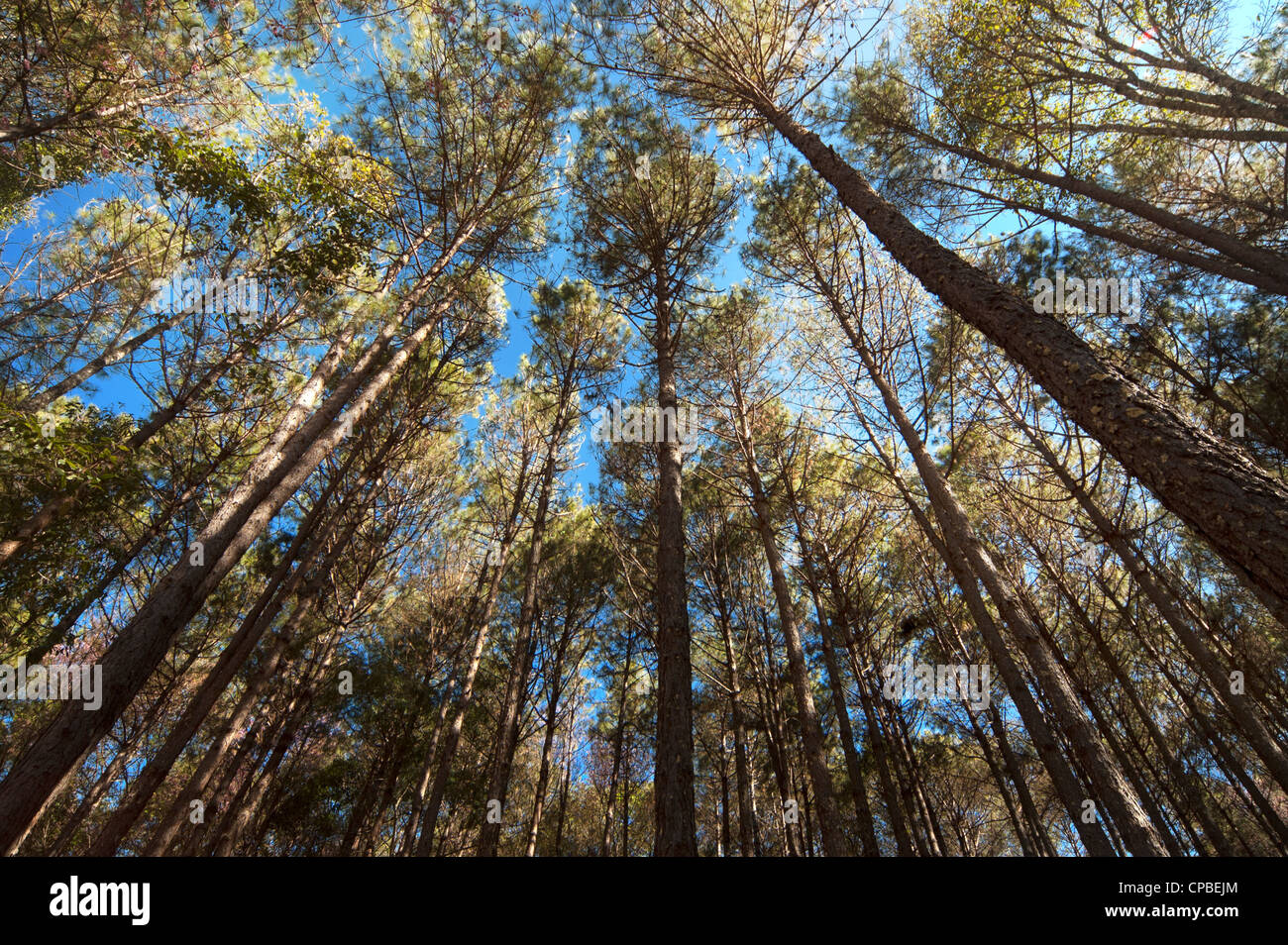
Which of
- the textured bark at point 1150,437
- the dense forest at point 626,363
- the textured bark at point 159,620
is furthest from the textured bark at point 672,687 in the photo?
the textured bark at point 159,620

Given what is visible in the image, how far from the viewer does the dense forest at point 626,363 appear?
18.3ft

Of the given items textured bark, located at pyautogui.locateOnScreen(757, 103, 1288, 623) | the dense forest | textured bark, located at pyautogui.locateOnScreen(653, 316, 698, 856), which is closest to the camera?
textured bark, located at pyautogui.locateOnScreen(757, 103, 1288, 623)

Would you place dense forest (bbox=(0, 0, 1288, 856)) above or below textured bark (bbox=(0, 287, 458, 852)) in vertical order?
above

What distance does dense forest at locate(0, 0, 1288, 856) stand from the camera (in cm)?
559

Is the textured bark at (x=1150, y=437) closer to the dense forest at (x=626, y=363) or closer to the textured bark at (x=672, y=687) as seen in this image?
the dense forest at (x=626, y=363)

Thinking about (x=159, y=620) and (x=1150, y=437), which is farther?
(x=159, y=620)

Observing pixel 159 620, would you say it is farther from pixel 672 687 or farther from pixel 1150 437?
pixel 1150 437

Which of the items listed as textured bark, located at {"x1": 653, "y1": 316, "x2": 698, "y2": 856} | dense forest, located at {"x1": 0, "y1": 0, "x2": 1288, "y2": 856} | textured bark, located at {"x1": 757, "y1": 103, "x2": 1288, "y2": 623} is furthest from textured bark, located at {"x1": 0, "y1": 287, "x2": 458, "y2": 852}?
textured bark, located at {"x1": 757, "y1": 103, "x2": 1288, "y2": 623}

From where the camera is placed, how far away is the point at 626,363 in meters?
6.23

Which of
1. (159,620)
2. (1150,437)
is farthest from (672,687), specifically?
(159,620)

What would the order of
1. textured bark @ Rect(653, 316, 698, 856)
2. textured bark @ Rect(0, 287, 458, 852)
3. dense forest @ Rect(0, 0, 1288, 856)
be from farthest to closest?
dense forest @ Rect(0, 0, 1288, 856) → textured bark @ Rect(653, 316, 698, 856) → textured bark @ Rect(0, 287, 458, 852)

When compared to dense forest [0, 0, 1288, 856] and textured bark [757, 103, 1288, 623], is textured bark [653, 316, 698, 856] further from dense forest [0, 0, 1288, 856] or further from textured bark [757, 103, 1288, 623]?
textured bark [757, 103, 1288, 623]

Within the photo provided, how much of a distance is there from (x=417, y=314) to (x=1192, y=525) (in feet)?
28.9
